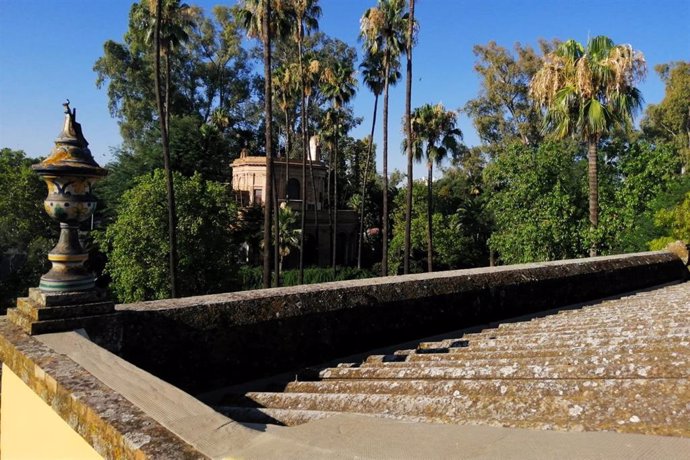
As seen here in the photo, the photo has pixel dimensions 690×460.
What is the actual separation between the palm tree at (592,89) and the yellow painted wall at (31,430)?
56.6ft

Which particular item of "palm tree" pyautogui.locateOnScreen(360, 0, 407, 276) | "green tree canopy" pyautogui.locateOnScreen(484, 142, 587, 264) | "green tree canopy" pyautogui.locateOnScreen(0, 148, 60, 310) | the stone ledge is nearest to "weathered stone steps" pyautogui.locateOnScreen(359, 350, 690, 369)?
the stone ledge

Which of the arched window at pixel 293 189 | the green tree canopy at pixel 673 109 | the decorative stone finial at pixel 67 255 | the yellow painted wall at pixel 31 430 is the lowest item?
the yellow painted wall at pixel 31 430

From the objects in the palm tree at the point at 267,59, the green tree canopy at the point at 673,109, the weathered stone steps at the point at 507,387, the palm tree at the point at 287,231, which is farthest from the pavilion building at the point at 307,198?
the weathered stone steps at the point at 507,387

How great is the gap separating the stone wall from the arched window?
3297cm

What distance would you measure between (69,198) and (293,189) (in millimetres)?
36449

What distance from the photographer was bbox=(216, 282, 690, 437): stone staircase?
2.35 m

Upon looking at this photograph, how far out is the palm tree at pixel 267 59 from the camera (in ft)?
60.7

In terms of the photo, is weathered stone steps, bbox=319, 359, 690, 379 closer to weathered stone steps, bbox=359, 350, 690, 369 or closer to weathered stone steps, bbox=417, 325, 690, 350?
weathered stone steps, bbox=359, 350, 690, 369

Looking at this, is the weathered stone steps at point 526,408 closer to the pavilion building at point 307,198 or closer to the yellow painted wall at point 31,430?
the yellow painted wall at point 31,430

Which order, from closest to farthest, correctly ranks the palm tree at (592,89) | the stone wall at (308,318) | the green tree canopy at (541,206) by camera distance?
1. the stone wall at (308,318)
2. the palm tree at (592,89)
3. the green tree canopy at (541,206)

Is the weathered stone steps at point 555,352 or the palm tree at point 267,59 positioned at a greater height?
the palm tree at point 267,59

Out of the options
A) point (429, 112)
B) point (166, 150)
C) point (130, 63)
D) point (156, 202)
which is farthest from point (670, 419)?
point (130, 63)

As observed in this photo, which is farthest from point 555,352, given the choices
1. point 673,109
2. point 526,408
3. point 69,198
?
point 673,109

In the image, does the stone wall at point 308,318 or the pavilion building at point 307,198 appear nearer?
the stone wall at point 308,318
